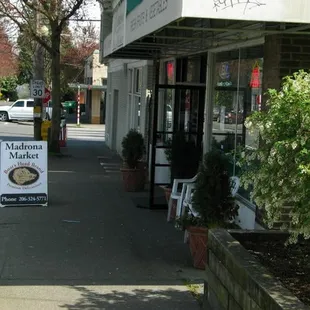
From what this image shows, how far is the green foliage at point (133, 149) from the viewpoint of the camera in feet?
38.6

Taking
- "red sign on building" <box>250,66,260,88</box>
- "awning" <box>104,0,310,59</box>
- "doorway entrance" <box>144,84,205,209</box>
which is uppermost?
"awning" <box>104,0,310,59</box>

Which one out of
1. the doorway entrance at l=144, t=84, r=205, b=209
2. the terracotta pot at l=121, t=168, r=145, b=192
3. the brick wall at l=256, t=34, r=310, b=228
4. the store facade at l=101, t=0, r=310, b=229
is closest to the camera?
the store facade at l=101, t=0, r=310, b=229

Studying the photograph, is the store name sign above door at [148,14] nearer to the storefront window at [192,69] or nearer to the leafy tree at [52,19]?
the storefront window at [192,69]

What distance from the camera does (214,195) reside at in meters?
6.37

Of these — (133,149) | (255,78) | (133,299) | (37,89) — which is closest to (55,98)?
(37,89)

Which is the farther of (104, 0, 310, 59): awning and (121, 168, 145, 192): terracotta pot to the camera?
(121, 168, 145, 192): terracotta pot

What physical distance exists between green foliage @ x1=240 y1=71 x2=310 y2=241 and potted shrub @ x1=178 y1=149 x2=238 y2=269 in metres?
2.28

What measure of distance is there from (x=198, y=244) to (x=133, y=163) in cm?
574

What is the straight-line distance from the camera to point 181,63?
1170cm

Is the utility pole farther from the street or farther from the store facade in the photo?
the street

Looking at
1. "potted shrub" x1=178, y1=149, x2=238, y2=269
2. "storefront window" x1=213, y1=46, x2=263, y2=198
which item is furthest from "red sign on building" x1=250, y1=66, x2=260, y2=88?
"potted shrub" x1=178, y1=149, x2=238, y2=269

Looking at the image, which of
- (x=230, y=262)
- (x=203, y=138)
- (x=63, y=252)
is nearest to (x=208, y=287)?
(x=230, y=262)

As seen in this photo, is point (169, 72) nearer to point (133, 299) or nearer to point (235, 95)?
point (235, 95)

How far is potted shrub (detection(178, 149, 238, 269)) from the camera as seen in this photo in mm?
6348
